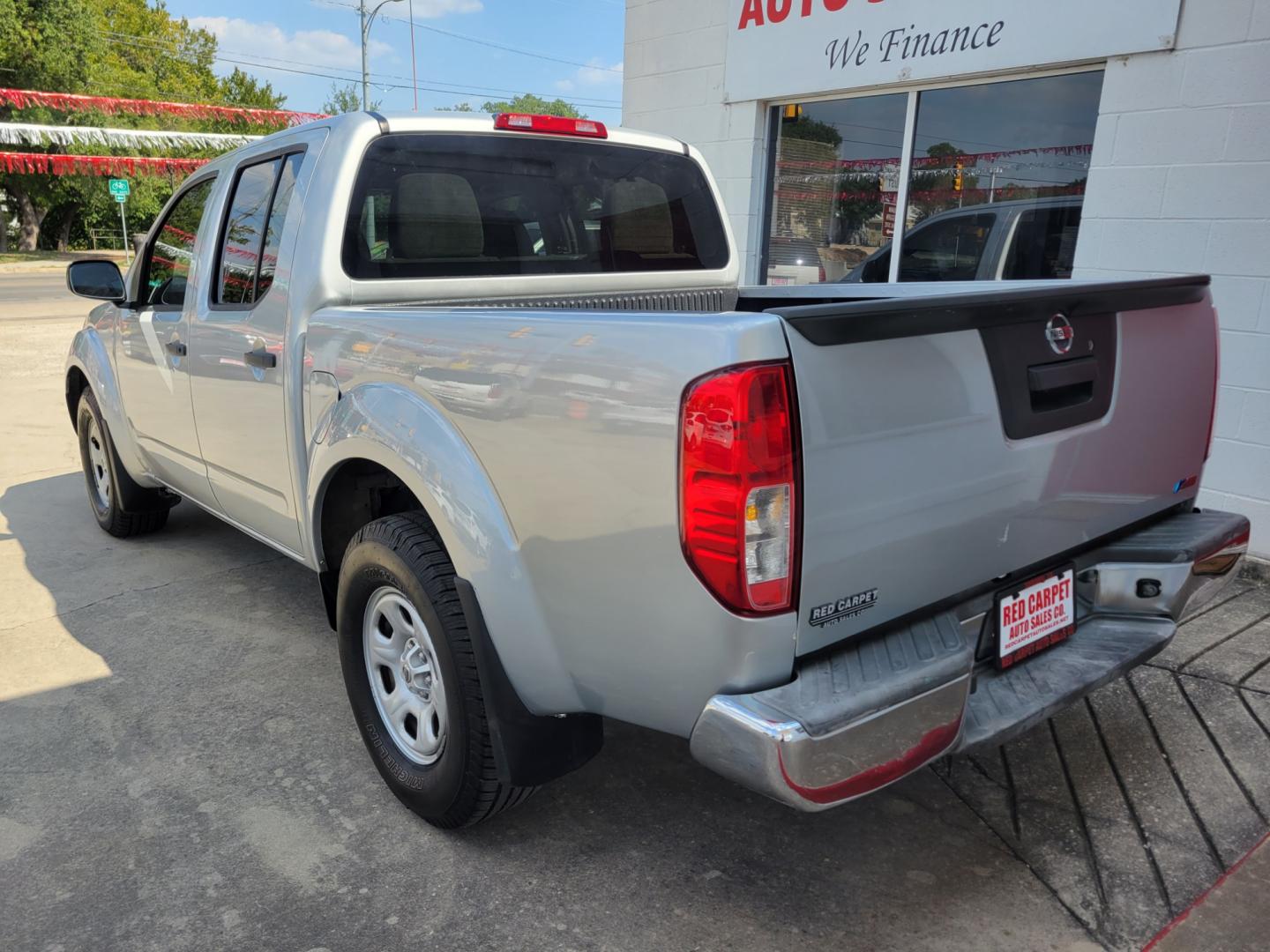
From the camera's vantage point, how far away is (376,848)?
253 cm

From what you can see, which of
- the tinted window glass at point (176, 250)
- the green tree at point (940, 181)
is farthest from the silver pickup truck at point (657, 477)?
the green tree at point (940, 181)

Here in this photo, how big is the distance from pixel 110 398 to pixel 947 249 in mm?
4907

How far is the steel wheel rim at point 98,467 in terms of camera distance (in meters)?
4.96

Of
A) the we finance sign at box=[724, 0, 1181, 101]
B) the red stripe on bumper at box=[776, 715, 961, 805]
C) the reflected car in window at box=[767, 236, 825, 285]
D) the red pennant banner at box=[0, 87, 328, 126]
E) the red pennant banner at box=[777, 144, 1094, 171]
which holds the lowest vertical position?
the red stripe on bumper at box=[776, 715, 961, 805]

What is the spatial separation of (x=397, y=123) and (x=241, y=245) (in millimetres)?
862

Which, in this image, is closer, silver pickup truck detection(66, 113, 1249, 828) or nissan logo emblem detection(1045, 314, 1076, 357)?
silver pickup truck detection(66, 113, 1249, 828)

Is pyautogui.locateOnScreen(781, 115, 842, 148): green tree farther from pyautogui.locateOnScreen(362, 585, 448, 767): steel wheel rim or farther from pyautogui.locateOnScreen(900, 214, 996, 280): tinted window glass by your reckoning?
pyautogui.locateOnScreen(362, 585, 448, 767): steel wheel rim

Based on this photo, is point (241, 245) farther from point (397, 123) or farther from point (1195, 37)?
point (1195, 37)

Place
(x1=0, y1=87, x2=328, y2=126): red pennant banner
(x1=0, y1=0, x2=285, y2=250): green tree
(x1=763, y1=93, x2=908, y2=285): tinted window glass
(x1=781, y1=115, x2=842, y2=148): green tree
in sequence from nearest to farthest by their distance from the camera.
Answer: (x1=763, y1=93, x2=908, y2=285): tinted window glass, (x1=781, y1=115, x2=842, y2=148): green tree, (x1=0, y1=87, x2=328, y2=126): red pennant banner, (x1=0, y1=0, x2=285, y2=250): green tree

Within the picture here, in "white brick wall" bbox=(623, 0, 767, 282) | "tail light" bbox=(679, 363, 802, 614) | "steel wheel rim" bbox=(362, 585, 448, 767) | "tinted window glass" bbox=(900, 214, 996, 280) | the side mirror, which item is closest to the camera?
"tail light" bbox=(679, 363, 802, 614)

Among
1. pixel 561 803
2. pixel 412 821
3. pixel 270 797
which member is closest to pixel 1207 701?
pixel 561 803

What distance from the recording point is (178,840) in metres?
2.54

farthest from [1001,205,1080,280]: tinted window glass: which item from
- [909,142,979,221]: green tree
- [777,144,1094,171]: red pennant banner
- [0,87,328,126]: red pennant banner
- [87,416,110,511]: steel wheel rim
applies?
[0,87,328,126]: red pennant banner

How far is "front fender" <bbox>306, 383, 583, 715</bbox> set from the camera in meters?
2.12
